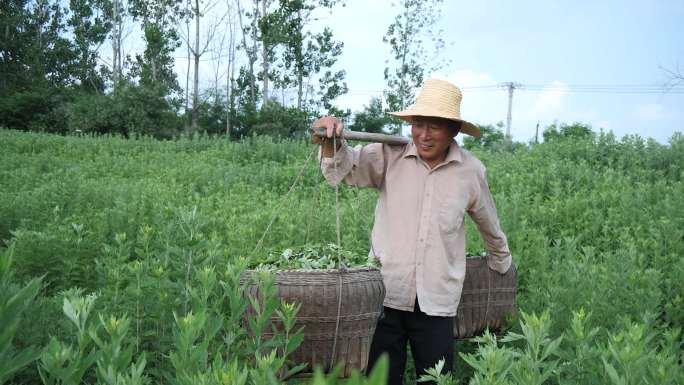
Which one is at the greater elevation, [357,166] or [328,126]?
[328,126]

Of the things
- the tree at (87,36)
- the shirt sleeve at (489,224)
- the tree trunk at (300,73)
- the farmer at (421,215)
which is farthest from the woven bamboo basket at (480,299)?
the tree at (87,36)

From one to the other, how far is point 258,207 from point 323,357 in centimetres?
561

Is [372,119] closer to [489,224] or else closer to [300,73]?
[300,73]

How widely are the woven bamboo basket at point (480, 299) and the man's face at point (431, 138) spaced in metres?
0.87

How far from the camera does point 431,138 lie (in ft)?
11.3

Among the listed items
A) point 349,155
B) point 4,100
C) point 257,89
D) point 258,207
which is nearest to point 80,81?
point 4,100

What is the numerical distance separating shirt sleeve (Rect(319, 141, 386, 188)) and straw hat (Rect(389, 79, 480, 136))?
23 cm

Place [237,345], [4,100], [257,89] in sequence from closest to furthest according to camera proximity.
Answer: [237,345]
[4,100]
[257,89]

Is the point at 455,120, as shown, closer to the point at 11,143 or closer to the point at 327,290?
the point at 327,290

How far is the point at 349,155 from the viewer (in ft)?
11.2

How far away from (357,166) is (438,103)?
505 millimetres

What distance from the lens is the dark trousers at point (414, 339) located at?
3.38 meters

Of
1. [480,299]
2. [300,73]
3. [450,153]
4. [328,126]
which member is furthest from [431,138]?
[300,73]

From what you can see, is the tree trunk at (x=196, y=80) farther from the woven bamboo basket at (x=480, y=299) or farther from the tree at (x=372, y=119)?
the woven bamboo basket at (x=480, y=299)
